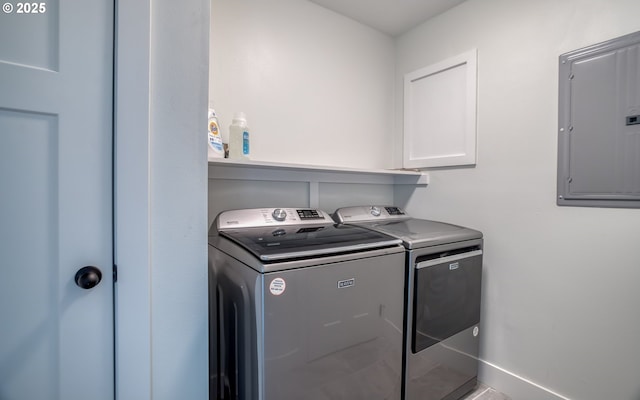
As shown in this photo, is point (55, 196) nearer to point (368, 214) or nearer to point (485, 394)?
point (368, 214)

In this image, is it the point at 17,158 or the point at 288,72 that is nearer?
the point at 17,158

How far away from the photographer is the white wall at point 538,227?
52.4 inches

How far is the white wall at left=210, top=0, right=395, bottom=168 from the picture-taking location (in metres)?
1.65

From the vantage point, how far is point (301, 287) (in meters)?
1.02

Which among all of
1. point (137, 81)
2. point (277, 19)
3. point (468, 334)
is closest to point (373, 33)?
point (277, 19)

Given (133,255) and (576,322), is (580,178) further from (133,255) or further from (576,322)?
(133,255)

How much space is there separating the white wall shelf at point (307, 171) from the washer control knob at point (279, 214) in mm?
248

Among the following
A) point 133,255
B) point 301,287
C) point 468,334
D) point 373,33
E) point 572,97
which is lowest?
point 468,334

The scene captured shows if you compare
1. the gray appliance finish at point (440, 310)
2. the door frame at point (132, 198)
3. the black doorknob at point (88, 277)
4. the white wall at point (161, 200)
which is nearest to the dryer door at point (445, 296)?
the gray appliance finish at point (440, 310)

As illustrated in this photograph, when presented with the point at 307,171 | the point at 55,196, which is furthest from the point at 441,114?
the point at 55,196

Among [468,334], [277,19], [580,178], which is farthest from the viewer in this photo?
[277,19]

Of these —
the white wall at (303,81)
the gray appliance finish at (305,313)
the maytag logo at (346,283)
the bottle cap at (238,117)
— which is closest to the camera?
the gray appliance finish at (305,313)

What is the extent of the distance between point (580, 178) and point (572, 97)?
43cm

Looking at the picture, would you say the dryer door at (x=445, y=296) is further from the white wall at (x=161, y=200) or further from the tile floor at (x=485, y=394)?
the white wall at (x=161, y=200)
